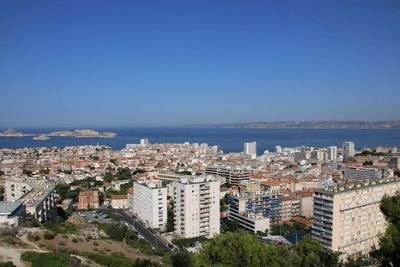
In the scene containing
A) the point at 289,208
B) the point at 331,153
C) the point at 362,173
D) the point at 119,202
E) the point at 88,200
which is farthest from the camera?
the point at 331,153

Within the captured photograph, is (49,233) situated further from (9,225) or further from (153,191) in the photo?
(153,191)

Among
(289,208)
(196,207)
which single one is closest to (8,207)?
(196,207)

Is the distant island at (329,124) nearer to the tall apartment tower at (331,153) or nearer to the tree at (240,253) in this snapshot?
the tall apartment tower at (331,153)

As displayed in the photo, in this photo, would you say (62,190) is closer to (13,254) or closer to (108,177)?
(108,177)

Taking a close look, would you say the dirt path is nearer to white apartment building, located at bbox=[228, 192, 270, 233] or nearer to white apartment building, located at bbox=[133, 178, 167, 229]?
white apartment building, located at bbox=[133, 178, 167, 229]

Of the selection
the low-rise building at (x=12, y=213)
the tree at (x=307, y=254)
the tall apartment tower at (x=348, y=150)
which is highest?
the tree at (x=307, y=254)

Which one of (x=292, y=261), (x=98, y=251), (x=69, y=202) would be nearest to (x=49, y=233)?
(x=98, y=251)

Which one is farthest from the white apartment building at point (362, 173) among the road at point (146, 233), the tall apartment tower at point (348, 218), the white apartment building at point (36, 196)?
the white apartment building at point (36, 196)

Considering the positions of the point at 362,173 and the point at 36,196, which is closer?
the point at 36,196

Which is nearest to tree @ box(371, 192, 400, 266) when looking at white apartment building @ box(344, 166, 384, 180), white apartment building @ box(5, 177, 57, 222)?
white apartment building @ box(5, 177, 57, 222)
